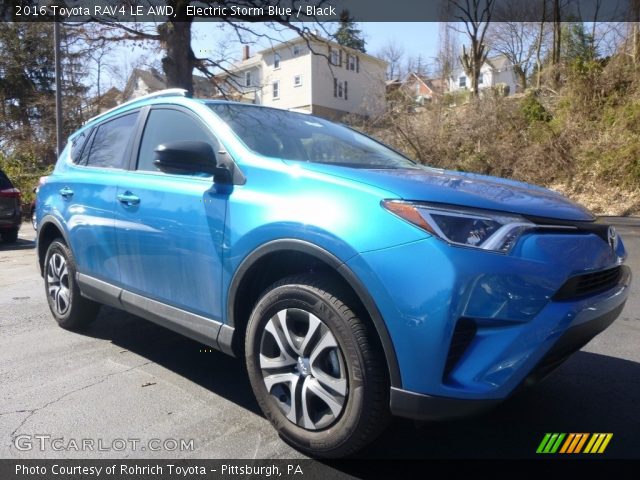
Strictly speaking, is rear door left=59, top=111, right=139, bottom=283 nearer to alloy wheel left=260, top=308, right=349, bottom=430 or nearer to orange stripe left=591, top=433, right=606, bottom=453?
alloy wheel left=260, top=308, right=349, bottom=430

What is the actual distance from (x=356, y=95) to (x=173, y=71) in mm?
31695

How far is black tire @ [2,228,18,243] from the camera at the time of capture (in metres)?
11.7

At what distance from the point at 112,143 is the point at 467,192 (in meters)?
2.98

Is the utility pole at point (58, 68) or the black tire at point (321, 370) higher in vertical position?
the utility pole at point (58, 68)

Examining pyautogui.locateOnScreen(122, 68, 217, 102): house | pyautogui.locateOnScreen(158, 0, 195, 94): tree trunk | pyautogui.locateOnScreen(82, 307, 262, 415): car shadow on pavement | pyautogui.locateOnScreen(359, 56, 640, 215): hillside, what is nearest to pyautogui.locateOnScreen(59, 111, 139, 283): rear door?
pyautogui.locateOnScreen(82, 307, 262, 415): car shadow on pavement

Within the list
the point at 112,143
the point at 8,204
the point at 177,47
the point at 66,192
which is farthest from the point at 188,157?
the point at 177,47

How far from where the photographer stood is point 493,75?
4425 centimetres

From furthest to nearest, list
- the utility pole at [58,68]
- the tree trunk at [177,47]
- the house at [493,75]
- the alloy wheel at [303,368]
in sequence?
the house at [493,75] < the utility pole at [58,68] < the tree trunk at [177,47] < the alloy wheel at [303,368]

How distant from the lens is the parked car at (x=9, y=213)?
11.4m

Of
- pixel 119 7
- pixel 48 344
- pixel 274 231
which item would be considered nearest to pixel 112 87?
pixel 119 7

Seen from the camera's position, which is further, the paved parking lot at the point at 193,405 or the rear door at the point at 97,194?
the rear door at the point at 97,194

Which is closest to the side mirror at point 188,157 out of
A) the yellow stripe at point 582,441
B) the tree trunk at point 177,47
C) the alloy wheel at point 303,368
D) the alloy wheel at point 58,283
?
the alloy wheel at point 303,368

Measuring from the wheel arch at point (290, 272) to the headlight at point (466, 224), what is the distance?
0.35m

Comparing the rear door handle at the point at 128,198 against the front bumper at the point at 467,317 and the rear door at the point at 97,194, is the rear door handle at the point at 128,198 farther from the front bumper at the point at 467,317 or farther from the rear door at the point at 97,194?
the front bumper at the point at 467,317
